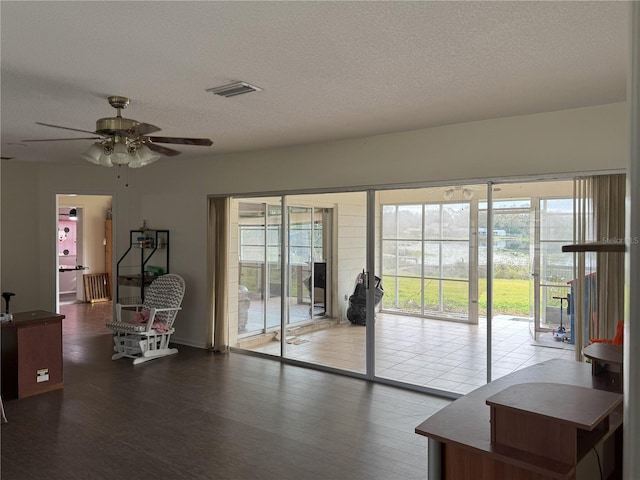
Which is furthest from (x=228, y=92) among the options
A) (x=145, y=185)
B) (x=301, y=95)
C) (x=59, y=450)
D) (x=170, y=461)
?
(x=145, y=185)

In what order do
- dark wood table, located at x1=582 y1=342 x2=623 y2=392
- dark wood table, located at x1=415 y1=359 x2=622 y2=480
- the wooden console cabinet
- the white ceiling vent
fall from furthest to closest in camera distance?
the wooden console cabinet → the white ceiling vent → dark wood table, located at x1=582 y1=342 x2=623 y2=392 → dark wood table, located at x1=415 y1=359 x2=622 y2=480

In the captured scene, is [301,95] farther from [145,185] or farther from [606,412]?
[145,185]

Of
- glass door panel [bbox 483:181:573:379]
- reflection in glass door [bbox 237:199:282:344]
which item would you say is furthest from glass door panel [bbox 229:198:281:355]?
glass door panel [bbox 483:181:573:379]

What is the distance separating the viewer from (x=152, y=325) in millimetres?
6094

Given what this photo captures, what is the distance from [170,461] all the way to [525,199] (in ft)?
11.9

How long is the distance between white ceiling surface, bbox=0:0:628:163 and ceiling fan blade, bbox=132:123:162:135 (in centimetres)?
30

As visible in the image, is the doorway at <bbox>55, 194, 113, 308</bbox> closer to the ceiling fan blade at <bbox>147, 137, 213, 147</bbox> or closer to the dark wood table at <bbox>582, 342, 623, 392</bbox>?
the ceiling fan blade at <bbox>147, 137, 213, 147</bbox>

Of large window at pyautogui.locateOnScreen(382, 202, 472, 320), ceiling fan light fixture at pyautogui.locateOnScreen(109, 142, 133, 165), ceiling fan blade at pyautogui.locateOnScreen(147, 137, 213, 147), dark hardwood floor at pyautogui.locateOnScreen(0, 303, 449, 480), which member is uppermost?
ceiling fan blade at pyautogui.locateOnScreen(147, 137, 213, 147)

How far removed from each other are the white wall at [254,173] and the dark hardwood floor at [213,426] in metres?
1.45

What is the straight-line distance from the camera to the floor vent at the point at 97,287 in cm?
1079

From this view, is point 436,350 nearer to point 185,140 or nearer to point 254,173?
point 254,173

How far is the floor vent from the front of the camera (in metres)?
10.8

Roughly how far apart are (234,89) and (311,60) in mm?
787

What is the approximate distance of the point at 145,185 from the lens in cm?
738
